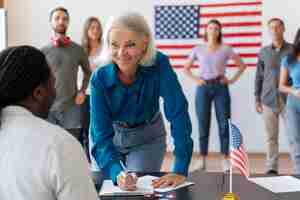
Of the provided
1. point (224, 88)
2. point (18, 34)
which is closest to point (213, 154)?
point (224, 88)

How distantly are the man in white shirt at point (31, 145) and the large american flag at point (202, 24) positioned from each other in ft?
18.2

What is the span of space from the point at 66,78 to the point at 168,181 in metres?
3.14

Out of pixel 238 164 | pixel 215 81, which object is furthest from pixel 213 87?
pixel 238 164

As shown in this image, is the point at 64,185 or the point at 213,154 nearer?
the point at 64,185

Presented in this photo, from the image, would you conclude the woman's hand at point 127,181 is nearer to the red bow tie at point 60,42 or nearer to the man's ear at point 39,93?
the man's ear at point 39,93

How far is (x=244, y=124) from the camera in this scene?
6.74 metres

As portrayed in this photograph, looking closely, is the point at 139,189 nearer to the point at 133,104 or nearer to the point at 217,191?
the point at 217,191

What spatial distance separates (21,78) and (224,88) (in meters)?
4.73

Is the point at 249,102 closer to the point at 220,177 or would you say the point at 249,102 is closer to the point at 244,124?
the point at 244,124

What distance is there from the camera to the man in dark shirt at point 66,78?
510cm

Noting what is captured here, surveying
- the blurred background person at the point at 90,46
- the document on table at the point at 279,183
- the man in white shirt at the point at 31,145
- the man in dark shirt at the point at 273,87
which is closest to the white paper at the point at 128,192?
the document on table at the point at 279,183

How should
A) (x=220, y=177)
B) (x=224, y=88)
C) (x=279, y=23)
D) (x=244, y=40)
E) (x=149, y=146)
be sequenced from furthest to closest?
(x=244, y=40), (x=224, y=88), (x=279, y=23), (x=149, y=146), (x=220, y=177)

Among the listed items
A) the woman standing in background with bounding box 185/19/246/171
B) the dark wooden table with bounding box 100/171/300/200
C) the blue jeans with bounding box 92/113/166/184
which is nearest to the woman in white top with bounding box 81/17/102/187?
the woman standing in background with bounding box 185/19/246/171

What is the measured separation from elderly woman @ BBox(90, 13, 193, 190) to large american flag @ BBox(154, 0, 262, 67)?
14.2 ft
